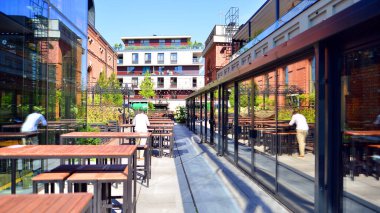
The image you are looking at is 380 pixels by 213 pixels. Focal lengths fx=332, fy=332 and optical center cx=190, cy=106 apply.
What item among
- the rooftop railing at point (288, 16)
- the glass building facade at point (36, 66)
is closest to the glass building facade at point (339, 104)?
the glass building facade at point (36, 66)

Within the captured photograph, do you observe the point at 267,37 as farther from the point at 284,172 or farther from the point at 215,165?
the point at 284,172

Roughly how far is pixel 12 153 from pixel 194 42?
68.1m

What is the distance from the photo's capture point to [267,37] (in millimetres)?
17062

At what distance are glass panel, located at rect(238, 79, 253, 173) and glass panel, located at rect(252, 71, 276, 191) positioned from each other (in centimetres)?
29

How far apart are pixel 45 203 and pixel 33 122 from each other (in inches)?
168

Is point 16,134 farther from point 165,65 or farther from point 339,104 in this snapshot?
point 165,65

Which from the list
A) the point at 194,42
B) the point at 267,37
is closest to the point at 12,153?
the point at 267,37

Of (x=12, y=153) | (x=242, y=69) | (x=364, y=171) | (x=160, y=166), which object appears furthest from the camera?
(x=160, y=166)

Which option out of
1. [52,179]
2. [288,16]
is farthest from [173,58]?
[52,179]

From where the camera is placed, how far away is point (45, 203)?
2189 millimetres

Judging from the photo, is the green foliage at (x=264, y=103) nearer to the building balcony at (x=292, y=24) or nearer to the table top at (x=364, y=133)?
the building balcony at (x=292, y=24)

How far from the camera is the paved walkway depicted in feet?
17.0

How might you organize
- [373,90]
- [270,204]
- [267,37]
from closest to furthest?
1. [373,90]
2. [270,204]
3. [267,37]

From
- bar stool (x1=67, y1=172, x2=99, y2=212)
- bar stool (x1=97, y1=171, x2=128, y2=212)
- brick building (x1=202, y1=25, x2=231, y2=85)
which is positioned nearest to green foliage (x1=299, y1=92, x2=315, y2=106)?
bar stool (x1=97, y1=171, x2=128, y2=212)
